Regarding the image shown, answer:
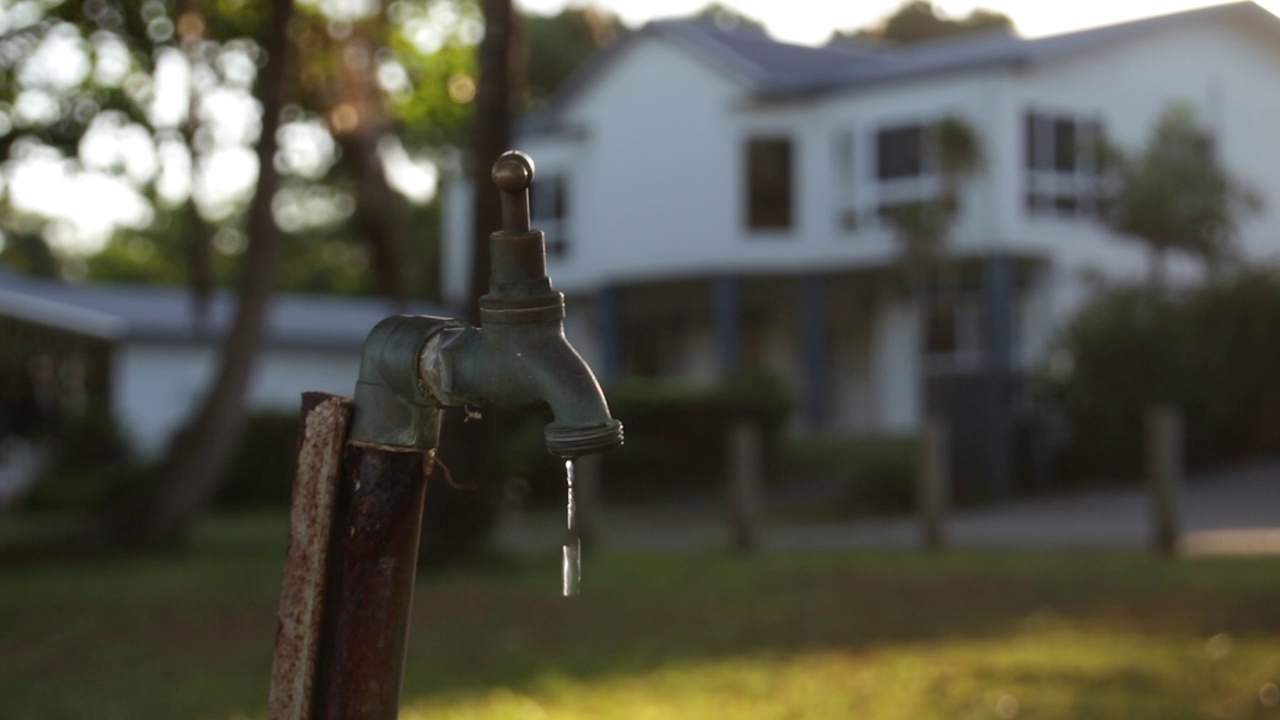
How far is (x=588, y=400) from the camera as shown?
2.43 m

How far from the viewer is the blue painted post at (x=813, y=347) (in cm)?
3034

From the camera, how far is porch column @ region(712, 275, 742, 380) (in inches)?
A: 1215

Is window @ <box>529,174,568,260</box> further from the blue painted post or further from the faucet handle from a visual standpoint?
the faucet handle

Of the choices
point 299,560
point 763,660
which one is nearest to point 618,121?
point 763,660

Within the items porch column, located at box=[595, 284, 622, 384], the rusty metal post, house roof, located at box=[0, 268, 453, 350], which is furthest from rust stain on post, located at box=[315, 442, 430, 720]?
A: porch column, located at box=[595, 284, 622, 384]

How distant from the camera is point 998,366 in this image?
1056 inches

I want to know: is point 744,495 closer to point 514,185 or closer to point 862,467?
point 862,467

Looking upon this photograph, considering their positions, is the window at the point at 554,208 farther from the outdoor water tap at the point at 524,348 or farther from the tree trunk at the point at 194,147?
the outdoor water tap at the point at 524,348

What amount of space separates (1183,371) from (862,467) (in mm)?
4529

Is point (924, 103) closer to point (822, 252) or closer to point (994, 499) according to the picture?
point (822, 252)

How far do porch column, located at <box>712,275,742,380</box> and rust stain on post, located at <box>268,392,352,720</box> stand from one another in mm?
27949

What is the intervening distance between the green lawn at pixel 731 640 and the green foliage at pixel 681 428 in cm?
1120

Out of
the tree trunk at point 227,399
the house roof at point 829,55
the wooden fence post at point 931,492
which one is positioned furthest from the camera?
the house roof at point 829,55

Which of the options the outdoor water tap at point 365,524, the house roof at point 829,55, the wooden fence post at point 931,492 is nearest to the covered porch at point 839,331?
the house roof at point 829,55
